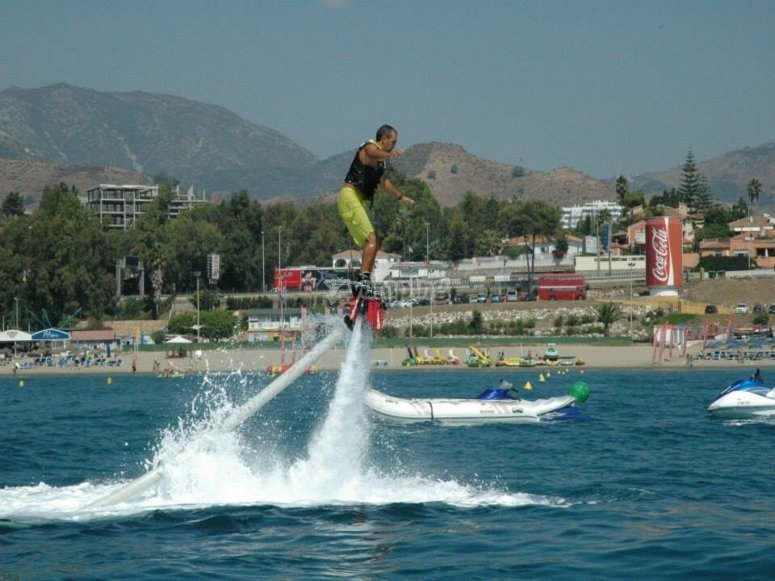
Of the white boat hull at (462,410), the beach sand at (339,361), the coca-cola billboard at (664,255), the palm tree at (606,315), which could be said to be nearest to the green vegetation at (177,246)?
the beach sand at (339,361)

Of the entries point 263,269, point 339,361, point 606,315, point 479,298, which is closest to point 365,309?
point 339,361

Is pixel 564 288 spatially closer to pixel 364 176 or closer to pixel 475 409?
pixel 475 409

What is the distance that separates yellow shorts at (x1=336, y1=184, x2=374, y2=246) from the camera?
2120 cm

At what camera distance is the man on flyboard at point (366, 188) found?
2086 centimetres

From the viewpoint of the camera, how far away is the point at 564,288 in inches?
5325

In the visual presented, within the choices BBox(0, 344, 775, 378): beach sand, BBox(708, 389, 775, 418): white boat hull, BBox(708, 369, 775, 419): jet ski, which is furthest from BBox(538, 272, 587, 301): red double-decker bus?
BBox(708, 389, 775, 418): white boat hull

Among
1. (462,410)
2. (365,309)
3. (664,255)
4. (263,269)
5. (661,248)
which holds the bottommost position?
(462,410)

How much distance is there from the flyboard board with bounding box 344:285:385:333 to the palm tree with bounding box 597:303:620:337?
316 feet

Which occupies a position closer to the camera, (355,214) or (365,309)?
(355,214)

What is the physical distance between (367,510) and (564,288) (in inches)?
4413

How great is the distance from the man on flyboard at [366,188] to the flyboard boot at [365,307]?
0.38 metres

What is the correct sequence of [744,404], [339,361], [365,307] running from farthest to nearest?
1. [339,361]
2. [744,404]
3. [365,307]

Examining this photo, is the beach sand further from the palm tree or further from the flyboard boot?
the flyboard boot

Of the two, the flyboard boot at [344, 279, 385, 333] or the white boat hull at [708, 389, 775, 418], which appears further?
the white boat hull at [708, 389, 775, 418]
